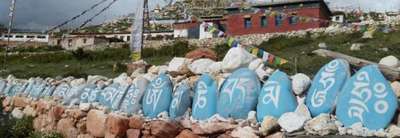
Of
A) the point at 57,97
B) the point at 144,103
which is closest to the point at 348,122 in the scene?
the point at 144,103

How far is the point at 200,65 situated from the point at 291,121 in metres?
2.79

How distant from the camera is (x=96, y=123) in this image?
9.20m

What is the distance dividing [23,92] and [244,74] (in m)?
8.65

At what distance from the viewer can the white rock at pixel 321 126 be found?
5.54 metres

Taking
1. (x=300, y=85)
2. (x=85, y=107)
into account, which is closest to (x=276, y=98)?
(x=300, y=85)

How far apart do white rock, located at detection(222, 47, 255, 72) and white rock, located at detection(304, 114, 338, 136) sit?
1.81 meters

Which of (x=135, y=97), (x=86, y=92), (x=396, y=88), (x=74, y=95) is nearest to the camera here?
(x=396, y=88)

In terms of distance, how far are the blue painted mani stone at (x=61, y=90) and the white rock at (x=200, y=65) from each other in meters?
3.95

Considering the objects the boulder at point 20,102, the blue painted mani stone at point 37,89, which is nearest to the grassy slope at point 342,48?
the blue painted mani stone at point 37,89

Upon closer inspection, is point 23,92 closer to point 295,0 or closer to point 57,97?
point 57,97

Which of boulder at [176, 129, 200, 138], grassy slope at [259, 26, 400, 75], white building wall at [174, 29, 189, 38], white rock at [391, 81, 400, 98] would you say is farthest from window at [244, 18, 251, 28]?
white rock at [391, 81, 400, 98]

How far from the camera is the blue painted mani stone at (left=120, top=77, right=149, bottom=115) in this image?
8.75 metres

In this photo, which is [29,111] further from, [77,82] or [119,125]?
[119,125]

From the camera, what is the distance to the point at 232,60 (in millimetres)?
7582
